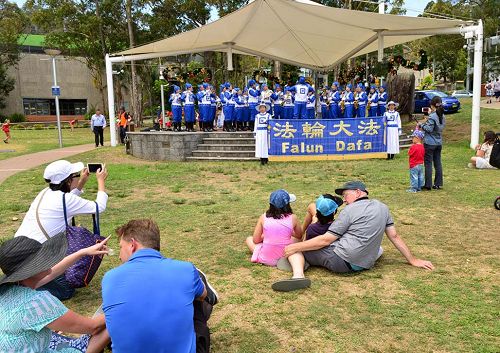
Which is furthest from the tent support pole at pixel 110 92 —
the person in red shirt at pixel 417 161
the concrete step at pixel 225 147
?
the person in red shirt at pixel 417 161

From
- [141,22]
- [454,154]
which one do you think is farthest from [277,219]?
[141,22]

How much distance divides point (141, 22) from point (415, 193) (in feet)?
97.5

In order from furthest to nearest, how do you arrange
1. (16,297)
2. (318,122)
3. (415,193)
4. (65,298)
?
(318,122) < (415,193) < (65,298) < (16,297)

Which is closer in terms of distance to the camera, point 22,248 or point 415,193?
point 22,248

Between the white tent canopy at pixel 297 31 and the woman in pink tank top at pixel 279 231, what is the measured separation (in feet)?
32.4

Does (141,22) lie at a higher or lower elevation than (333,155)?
higher

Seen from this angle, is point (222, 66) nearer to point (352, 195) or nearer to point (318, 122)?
point (318, 122)

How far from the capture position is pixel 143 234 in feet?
8.66

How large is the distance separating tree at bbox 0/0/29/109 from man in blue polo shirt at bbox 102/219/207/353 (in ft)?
140

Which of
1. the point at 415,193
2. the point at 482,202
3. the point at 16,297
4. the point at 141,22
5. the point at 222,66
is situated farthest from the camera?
the point at 222,66

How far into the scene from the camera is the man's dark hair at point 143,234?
262 cm

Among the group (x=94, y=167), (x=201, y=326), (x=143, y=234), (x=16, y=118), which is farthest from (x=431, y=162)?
(x=16, y=118)

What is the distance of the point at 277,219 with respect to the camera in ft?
15.2

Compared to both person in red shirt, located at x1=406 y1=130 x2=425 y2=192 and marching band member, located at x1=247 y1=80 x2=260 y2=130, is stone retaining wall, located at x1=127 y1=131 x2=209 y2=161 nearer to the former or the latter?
marching band member, located at x1=247 y1=80 x2=260 y2=130
